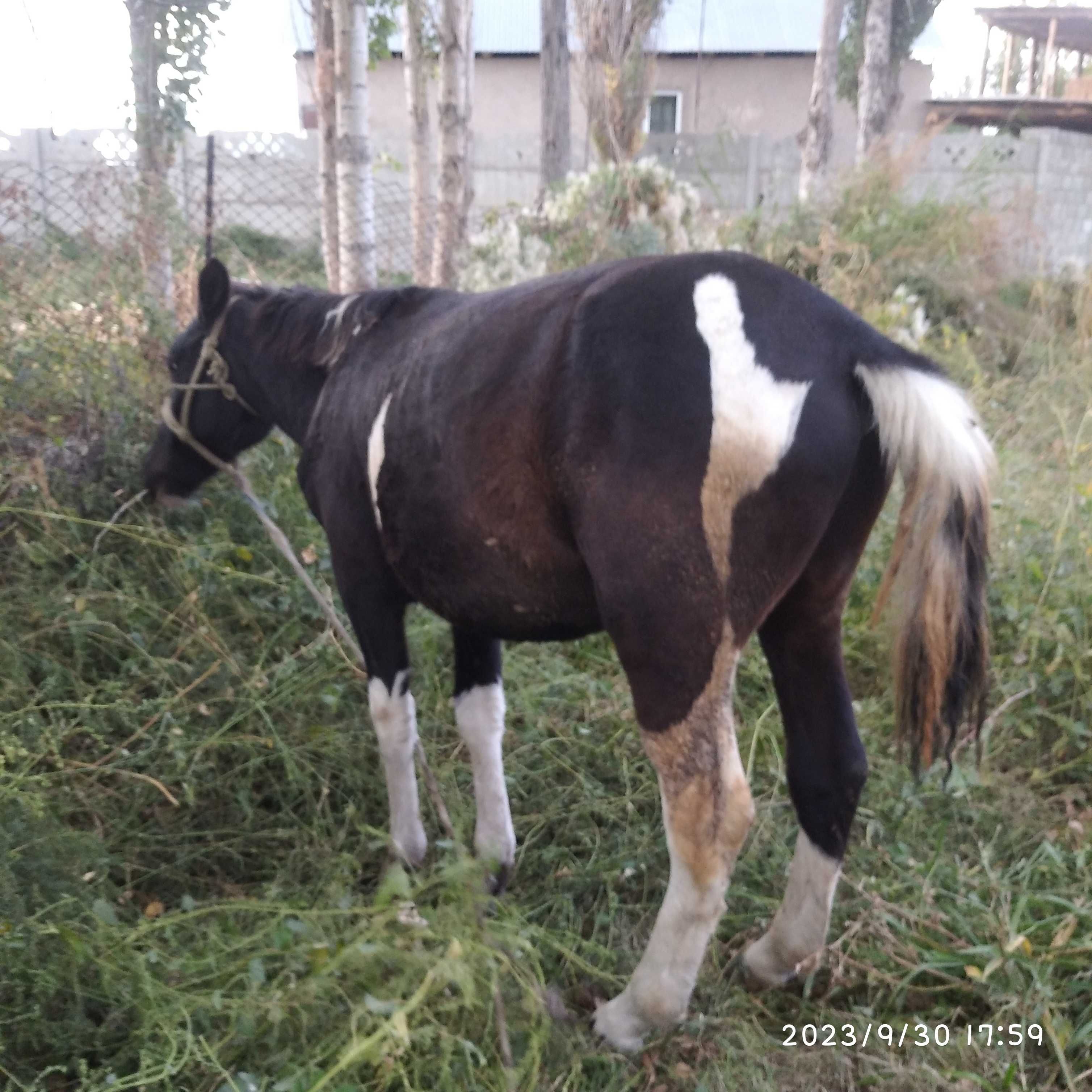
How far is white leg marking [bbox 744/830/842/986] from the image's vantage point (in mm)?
2354

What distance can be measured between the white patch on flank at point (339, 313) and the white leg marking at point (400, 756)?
1.08 m

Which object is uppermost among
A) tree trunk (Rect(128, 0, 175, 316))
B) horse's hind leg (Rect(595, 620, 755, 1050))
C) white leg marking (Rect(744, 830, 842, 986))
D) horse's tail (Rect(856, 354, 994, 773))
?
tree trunk (Rect(128, 0, 175, 316))

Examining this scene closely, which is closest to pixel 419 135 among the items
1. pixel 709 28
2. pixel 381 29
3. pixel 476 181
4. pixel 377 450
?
A: pixel 381 29

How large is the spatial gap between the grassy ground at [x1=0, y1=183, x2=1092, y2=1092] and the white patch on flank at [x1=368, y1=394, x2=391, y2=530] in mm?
871

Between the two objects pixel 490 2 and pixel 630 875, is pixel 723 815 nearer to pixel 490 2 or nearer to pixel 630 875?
pixel 630 875

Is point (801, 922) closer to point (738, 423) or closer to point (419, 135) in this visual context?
point (738, 423)

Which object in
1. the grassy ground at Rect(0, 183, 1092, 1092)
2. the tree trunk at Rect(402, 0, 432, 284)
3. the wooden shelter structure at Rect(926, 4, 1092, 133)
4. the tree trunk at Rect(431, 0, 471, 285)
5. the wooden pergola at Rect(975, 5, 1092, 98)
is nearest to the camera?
the grassy ground at Rect(0, 183, 1092, 1092)

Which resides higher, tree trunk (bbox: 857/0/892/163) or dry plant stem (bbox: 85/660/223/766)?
tree trunk (bbox: 857/0/892/163)

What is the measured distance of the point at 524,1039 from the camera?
81.4 inches

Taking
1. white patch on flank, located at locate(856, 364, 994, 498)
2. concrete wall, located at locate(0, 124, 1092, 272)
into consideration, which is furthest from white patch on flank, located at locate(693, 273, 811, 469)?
concrete wall, located at locate(0, 124, 1092, 272)

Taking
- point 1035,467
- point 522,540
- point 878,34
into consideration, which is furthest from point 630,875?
point 878,34

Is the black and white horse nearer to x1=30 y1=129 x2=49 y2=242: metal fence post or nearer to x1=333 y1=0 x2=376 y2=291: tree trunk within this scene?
x1=30 y1=129 x2=49 y2=242: metal fence post

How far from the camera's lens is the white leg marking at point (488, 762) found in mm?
2885

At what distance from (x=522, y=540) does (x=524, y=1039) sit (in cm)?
106
